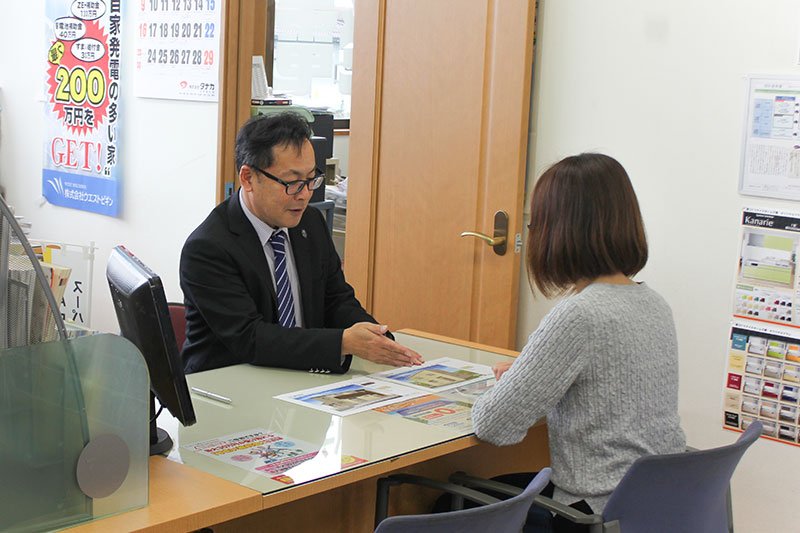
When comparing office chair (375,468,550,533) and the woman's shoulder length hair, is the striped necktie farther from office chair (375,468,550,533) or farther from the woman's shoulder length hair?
office chair (375,468,550,533)

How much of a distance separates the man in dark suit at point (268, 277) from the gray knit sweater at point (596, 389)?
51 cm

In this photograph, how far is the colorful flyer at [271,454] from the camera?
1.57 m

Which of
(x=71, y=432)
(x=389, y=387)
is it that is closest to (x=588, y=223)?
(x=389, y=387)

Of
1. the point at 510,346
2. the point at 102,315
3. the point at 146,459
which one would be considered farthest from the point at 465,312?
the point at 102,315

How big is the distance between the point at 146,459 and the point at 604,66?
87.2 inches

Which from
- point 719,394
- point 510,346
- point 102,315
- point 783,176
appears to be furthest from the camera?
point 102,315

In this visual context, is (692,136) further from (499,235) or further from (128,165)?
(128,165)

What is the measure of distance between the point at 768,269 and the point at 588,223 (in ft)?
3.76

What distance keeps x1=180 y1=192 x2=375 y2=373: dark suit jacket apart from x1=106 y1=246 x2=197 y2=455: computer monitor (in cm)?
57

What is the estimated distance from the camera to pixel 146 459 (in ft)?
4.57

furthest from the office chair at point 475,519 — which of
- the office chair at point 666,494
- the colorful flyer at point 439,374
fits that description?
the colorful flyer at point 439,374

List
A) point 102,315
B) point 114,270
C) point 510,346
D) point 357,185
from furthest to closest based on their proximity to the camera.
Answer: point 102,315 → point 357,185 → point 510,346 → point 114,270

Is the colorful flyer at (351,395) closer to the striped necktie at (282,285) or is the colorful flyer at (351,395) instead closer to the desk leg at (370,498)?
the desk leg at (370,498)

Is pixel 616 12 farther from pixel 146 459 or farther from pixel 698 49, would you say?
pixel 146 459
